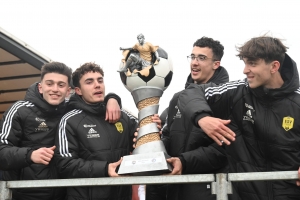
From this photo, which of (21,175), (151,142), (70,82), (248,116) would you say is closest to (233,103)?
(248,116)

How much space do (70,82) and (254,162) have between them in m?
1.73

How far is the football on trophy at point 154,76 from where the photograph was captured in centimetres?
318

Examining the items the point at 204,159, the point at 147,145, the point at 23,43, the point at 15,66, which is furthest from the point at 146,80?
the point at 15,66

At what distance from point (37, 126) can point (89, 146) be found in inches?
18.0

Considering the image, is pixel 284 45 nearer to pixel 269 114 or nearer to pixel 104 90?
pixel 269 114

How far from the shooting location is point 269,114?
2.72 metres

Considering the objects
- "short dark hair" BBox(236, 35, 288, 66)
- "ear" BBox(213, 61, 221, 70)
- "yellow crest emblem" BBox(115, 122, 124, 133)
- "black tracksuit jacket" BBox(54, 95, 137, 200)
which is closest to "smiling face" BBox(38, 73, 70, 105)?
"black tracksuit jacket" BBox(54, 95, 137, 200)

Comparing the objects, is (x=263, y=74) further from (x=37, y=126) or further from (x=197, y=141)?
(x=37, y=126)

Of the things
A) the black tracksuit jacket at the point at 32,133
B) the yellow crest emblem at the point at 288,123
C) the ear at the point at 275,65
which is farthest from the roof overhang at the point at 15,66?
the yellow crest emblem at the point at 288,123

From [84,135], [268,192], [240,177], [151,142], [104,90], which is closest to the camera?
[240,177]

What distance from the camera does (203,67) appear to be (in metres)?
3.54

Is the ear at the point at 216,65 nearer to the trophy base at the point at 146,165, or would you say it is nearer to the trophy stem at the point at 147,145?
the trophy stem at the point at 147,145

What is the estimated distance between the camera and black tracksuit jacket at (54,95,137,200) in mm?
3059

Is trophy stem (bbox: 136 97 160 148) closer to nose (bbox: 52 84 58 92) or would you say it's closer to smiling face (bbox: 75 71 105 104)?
smiling face (bbox: 75 71 105 104)
